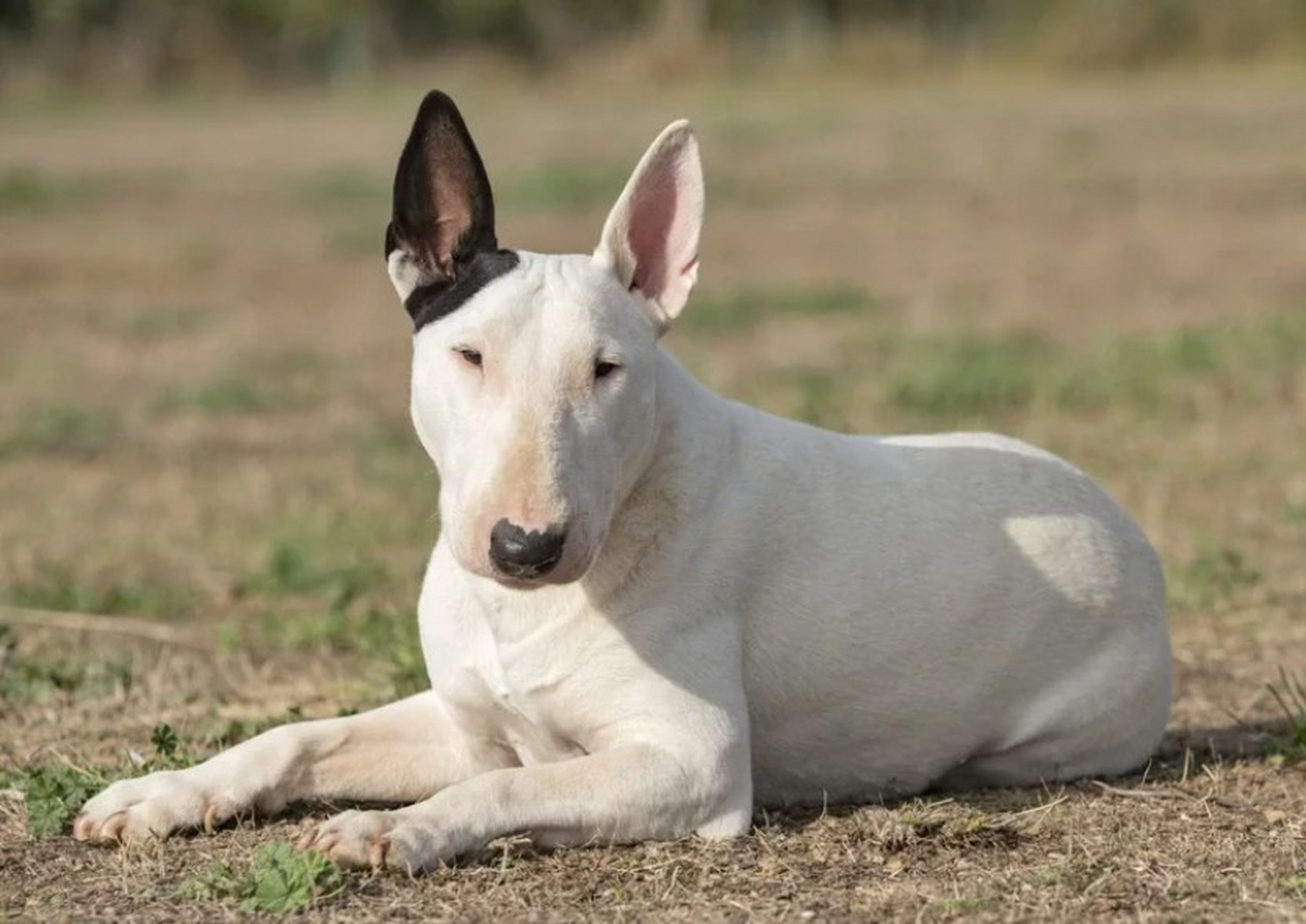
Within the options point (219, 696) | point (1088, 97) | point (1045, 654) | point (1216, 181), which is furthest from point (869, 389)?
point (1088, 97)

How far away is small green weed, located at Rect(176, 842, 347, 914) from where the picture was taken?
463cm

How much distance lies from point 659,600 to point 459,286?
0.86m

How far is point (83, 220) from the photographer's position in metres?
23.4

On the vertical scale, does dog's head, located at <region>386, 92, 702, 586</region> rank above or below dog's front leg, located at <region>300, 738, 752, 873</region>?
above

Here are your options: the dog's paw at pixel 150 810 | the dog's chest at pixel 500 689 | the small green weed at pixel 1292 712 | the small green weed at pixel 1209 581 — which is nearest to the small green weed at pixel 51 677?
the dog's paw at pixel 150 810

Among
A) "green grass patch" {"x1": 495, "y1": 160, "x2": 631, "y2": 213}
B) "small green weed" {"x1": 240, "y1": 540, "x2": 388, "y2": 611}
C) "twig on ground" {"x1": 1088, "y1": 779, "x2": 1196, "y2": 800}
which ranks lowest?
"small green weed" {"x1": 240, "y1": 540, "x2": 388, "y2": 611}

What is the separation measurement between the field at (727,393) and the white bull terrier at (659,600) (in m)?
0.13

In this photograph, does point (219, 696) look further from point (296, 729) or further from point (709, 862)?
point (709, 862)

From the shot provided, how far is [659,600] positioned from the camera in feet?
16.9

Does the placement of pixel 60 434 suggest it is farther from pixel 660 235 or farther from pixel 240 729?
pixel 660 235

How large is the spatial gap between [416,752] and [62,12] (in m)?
52.4

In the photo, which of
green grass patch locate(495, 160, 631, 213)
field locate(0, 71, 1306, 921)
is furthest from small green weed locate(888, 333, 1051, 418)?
green grass patch locate(495, 160, 631, 213)

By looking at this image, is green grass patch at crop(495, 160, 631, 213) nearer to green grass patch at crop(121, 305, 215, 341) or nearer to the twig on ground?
green grass patch at crop(121, 305, 215, 341)

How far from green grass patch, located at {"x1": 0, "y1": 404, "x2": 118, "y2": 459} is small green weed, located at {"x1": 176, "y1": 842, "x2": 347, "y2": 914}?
24.9 feet
